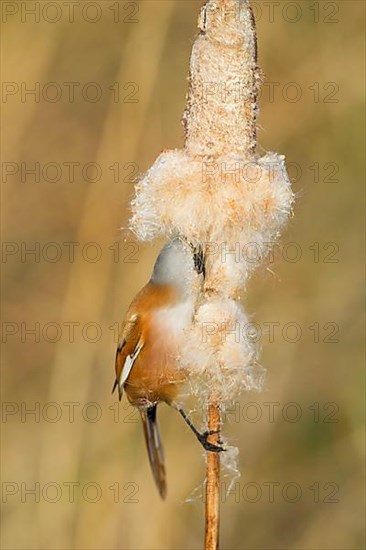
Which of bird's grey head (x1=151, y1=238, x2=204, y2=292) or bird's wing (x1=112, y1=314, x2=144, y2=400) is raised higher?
bird's grey head (x1=151, y1=238, x2=204, y2=292)

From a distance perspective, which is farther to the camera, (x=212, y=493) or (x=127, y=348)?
(x=127, y=348)

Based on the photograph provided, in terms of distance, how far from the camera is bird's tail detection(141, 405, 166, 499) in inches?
89.7

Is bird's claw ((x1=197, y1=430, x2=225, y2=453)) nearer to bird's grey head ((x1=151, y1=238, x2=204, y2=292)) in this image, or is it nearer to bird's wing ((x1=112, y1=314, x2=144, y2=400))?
bird's grey head ((x1=151, y1=238, x2=204, y2=292))

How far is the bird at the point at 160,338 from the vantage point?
1628 mm

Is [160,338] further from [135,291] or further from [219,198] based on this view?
[135,291]

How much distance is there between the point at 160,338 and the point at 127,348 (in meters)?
0.29

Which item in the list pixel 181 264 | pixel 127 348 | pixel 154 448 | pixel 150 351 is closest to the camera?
pixel 181 264

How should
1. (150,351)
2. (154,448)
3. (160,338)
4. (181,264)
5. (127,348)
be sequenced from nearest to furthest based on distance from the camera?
1. (181,264)
2. (160,338)
3. (150,351)
4. (127,348)
5. (154,448)

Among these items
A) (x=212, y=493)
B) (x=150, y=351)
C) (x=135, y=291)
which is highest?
(x=135, y=291)

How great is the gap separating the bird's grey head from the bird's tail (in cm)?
68

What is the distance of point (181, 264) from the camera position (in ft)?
5.34

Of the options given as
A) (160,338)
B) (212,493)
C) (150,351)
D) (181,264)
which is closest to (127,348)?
(150,351)

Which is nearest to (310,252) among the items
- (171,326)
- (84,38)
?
(84,38)

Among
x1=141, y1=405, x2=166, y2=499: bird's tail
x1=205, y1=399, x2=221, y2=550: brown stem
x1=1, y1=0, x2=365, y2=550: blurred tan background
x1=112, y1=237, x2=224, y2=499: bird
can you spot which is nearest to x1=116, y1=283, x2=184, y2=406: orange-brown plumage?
x1=112, y1=237, x2=224, y2=499: bird
